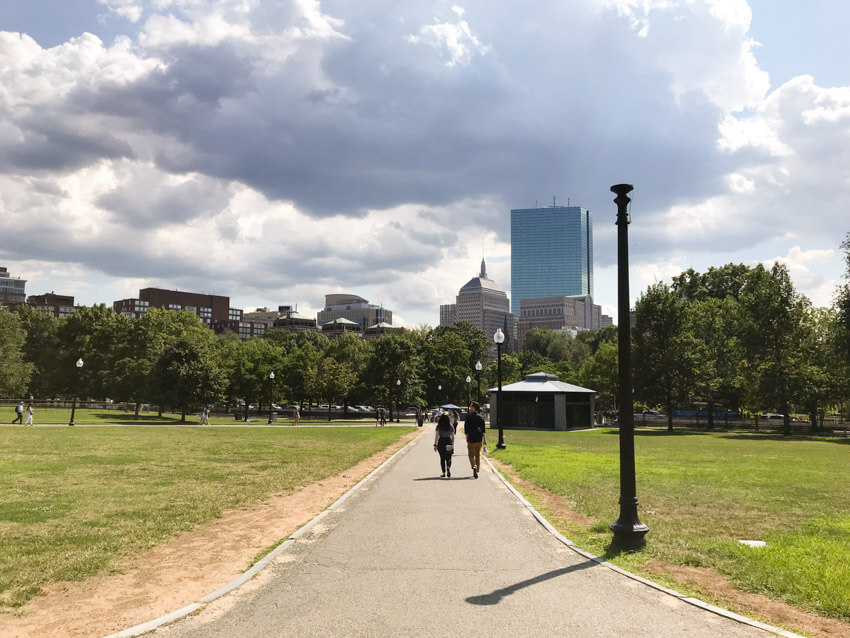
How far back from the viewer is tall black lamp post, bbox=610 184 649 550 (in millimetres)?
8461

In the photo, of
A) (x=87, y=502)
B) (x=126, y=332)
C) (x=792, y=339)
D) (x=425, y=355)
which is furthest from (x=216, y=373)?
(x=792, y=339)

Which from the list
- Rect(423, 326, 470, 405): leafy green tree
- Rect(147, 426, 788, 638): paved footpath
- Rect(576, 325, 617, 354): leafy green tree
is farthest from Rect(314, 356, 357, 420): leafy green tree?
Rect(576, 325, 617, 354): leafy green tree

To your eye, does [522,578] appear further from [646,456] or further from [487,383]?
[487,383]

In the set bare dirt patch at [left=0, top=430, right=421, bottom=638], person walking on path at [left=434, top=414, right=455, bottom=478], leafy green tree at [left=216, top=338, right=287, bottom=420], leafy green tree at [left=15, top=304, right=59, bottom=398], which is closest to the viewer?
bare dirt patch at [left=0, top=430, right=421, bottom=638]

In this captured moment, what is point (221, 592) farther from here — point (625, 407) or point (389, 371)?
point (389, 371)

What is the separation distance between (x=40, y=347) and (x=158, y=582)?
111880 millimetres

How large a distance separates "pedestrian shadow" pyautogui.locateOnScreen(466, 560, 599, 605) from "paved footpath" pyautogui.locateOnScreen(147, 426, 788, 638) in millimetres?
13

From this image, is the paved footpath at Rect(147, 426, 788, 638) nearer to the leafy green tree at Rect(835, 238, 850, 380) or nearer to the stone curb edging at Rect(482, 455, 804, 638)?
the stone curb edging at Rect(482, 455, 804, 638)

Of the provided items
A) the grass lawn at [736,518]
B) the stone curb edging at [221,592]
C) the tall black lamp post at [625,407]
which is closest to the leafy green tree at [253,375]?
the grass lawn at [736,518]

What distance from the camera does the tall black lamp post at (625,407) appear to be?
8.46 m

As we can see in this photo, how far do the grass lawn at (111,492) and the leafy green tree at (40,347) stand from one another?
75.8 metres

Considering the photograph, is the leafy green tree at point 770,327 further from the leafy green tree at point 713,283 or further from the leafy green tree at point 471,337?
the leafy green tree at point 471,337

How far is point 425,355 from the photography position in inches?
3413

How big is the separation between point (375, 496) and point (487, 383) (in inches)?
3470
